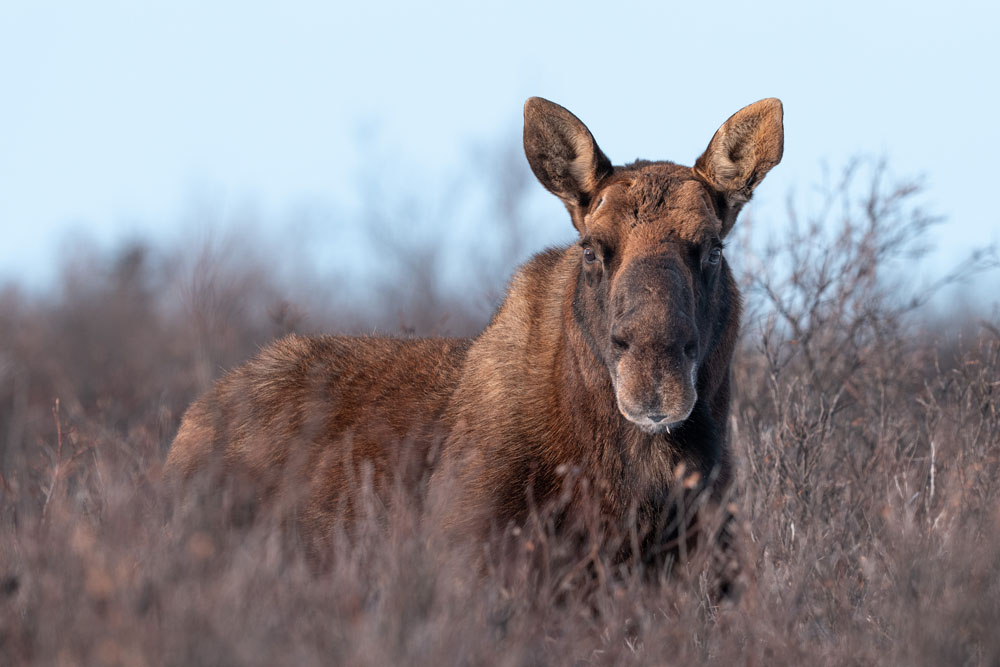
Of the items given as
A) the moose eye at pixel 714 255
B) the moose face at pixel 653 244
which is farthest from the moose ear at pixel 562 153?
the moose eye at pixel 714 255

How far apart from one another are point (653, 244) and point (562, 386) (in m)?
0.87

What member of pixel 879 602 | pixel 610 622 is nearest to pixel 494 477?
pixel 610 622

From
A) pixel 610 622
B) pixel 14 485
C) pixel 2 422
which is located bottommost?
pixel 2 422

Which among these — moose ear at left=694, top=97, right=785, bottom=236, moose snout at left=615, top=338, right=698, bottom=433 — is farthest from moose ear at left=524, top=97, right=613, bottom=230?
moose snout at left=615, top=338, right=698, bottom=433

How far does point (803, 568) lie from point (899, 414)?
5266mm

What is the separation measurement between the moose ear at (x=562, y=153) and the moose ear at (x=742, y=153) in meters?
0.57

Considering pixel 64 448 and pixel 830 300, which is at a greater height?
pixel 830 300

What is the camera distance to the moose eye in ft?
18.8

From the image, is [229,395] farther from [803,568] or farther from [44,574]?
[803,568]

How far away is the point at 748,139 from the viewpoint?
626cm

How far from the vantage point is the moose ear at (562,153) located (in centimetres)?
616

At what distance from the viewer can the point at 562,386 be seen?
230 inches

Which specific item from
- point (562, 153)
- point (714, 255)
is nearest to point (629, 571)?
point (714, 255)

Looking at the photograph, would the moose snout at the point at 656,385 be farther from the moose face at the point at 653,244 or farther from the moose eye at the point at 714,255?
the moose eye at the point at 714,255
